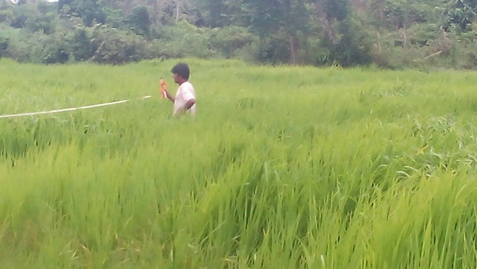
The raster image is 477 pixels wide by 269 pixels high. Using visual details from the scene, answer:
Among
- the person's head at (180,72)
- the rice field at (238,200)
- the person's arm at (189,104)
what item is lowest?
the person's arm at (189,104)

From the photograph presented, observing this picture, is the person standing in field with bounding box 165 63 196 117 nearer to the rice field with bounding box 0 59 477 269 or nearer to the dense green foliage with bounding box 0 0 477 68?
the rice field with bounding box 0 59 477 269

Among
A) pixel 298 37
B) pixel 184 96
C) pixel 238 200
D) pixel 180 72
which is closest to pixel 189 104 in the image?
pixel 184 96

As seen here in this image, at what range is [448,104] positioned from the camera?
5945 mm

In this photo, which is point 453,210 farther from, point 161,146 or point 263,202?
point 161,146

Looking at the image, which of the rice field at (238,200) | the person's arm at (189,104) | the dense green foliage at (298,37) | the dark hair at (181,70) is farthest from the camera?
the dense green foliage at (298,37)

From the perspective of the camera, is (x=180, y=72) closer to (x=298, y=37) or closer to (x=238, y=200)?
(x=238, y=200)

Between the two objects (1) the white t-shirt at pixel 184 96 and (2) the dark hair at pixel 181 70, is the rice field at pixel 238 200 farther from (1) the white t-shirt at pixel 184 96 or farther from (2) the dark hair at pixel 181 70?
(2) the dark hair at pixel 181 70

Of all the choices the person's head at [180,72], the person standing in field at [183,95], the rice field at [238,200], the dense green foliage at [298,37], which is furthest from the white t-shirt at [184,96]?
the dense green foliage at [298,37]

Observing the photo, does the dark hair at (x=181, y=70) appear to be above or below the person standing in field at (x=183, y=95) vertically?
above

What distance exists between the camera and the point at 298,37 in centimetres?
A: 1927

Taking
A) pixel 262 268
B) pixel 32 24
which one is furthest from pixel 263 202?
pixel 32 24

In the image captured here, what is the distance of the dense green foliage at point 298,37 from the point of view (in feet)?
60.7

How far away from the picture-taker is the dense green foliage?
18.5 m

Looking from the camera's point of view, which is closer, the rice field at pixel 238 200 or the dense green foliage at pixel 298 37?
the rice field at pixel 238 200
